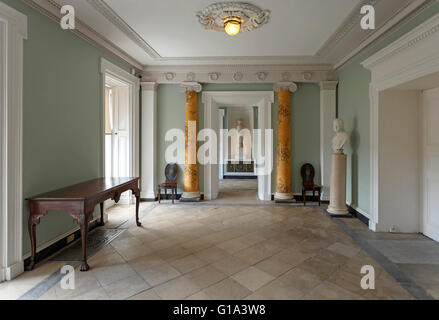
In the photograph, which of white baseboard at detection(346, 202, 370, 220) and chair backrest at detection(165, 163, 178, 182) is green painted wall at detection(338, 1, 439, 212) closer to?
white baseboard at detection(346, 202, 370, 220)

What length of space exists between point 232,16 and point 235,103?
2.98m

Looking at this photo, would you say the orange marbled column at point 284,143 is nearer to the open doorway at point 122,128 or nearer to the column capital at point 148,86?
the column capital at point 148,86

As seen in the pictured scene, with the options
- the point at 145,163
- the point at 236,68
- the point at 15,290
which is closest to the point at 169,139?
the point at 145,163

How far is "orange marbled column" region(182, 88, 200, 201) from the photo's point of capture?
247 inches

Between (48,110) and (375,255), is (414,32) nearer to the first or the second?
(375,255)

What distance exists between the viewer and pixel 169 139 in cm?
645

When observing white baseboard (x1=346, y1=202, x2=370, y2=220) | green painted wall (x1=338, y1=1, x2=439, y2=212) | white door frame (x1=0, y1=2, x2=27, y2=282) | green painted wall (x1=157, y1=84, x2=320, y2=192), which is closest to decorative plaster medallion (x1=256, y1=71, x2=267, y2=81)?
green painted wall (x1=157, y1=84, x2=320, y2=192)

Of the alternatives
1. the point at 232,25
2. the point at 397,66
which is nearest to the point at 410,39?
the point at 397,66

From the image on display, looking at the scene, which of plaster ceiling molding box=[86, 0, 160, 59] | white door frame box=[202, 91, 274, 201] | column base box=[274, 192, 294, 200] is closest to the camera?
plaster ceiling molding box=[86, 0, 160, 59]

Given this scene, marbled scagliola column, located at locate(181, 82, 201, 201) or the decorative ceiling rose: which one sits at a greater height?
the decorative ceiling rose

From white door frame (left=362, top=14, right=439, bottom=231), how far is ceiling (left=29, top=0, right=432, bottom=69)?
0.44m

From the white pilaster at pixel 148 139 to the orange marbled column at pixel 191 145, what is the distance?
0.86 metres

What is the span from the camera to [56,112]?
3.38 metres

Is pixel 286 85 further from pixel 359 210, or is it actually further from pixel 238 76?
pixel 359 210
